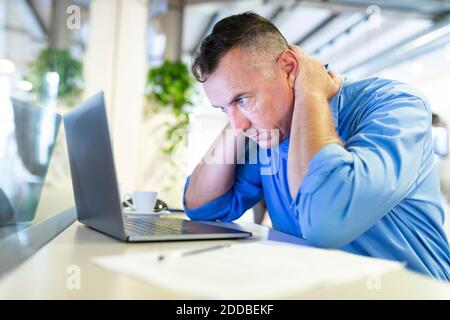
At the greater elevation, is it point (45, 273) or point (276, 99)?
point (276, 99)

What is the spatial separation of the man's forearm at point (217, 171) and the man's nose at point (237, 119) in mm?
90

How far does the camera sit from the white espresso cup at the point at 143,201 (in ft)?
3.86

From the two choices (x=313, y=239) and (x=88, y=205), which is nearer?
(x=313, y=239)

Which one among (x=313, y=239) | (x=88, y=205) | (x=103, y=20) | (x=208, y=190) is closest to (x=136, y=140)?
(x=103, y=20)

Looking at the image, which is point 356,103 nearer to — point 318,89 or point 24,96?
point 318,89

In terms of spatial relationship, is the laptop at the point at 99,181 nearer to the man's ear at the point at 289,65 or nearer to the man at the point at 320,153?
the man at the point at 320,153

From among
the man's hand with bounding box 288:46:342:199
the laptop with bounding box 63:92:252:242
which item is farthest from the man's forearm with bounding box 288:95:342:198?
the laptop with bounding box 63:92:252:242

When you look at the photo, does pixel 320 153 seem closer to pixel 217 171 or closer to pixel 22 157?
pixel 217 171

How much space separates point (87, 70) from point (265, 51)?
7.04 feet

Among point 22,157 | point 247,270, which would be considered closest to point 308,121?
point 247,270

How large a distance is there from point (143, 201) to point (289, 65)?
22.7 inches

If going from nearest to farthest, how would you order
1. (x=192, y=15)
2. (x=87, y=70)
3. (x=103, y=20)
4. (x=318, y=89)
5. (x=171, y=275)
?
(x=171, y=275)
(x=318, y=89)
(x=87, y=70)
(x=103, y=20)
(x=192, y=15)

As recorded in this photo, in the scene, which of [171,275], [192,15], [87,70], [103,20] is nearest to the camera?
[171,275]

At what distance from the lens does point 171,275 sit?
0.43m
